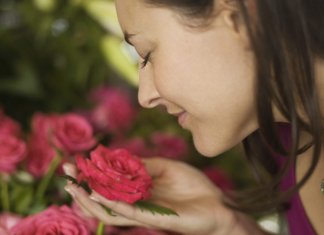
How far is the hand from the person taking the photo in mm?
778

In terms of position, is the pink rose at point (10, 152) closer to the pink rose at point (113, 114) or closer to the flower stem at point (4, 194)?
the flower stem at point (4, 194)

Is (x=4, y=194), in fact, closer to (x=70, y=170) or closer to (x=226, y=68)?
(x=70, y=170)

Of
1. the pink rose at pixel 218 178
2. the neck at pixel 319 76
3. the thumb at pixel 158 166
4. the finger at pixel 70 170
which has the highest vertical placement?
the neck at pixel 319 76

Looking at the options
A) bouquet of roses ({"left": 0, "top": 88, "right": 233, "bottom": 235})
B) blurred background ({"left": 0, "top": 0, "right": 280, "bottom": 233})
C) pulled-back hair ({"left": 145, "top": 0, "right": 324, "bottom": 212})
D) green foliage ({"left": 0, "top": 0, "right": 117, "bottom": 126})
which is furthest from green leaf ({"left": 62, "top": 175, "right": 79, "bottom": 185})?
green foliage ({"left": 0, "top": 0, "right": 117, "bottom": 126})

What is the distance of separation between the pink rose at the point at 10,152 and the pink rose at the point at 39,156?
25 mm

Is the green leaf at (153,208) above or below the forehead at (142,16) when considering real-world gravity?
below

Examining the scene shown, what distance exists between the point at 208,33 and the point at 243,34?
4 centimetres

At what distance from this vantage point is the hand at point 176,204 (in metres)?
0.78

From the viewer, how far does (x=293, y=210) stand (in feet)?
3.19

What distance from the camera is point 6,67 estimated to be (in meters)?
1.37

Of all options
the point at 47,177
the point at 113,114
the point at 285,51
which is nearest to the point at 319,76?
the point at 285,51

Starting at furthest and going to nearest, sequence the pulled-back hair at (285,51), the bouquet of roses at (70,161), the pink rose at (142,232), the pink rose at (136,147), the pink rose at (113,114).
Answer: the pink rose at (113,114)
the pink rose at (136,147)
the pink rose at (142,232)
the bouquet of roses at (70,161)
the pulled-back hair at (285,51)

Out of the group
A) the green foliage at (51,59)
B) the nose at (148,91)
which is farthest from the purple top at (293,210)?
the green foliage at (51,59)

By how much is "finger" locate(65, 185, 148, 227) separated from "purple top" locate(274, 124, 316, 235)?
0.89 ft
